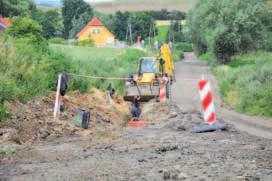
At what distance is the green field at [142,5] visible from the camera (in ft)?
273

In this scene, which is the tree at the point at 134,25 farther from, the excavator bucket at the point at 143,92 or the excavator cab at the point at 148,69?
the excavator bucket at the point at 143,92

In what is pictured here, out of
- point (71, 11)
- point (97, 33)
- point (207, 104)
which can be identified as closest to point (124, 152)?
point (207, 104)

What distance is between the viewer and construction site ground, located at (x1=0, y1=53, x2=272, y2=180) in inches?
289

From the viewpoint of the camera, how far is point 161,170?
7402mm

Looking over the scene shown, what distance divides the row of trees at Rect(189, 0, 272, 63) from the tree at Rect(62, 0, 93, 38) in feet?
Answer: 272

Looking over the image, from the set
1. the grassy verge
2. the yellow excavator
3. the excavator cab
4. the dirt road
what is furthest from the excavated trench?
the excavator cab

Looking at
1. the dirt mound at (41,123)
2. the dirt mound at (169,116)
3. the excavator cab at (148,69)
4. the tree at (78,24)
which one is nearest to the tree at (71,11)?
the tree at (78,24)

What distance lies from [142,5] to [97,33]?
138ft

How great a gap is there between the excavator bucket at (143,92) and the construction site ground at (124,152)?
8.69 metres

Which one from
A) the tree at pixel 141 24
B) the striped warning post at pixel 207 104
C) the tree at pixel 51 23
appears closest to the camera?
the striped warning post at pixel 207 104

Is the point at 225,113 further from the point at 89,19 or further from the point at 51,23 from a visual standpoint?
the point at 89,19

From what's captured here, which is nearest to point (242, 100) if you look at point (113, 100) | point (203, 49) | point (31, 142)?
point (113, 100)

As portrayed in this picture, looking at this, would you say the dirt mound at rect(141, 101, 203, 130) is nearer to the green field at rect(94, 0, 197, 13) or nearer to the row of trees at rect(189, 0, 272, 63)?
the row of trees at rect(189, 0, 272, 63)

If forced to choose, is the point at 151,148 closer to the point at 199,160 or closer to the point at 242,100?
the point at 199,160
